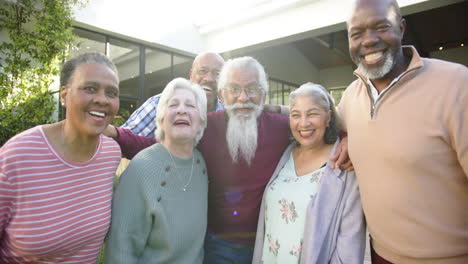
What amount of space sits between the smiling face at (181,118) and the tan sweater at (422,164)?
1.18m

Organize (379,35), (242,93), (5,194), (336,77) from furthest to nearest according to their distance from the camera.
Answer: (336,77), (242,93), (379,35), (5,194)

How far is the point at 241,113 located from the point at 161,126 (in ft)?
2.35

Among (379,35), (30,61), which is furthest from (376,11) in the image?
(30,61)

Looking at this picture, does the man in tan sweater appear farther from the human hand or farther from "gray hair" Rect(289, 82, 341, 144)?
"gray hair" Rect(289, 82, 341, 144)

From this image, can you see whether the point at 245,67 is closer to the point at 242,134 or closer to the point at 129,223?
the point at 242,134

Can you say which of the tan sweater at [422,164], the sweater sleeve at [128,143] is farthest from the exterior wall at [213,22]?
the sweater sleeve at [128,143]

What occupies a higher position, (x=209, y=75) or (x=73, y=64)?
(x=209, y=75)

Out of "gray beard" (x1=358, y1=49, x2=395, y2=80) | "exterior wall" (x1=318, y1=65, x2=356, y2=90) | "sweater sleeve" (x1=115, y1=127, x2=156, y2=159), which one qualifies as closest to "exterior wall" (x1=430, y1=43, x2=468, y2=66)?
"exterior wall" (x1=318, y1=65, x2=356, y2=90)

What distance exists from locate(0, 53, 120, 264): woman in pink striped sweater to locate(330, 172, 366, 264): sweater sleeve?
4.84ft

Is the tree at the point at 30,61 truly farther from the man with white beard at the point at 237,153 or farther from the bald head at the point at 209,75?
the man with white beard at the point at 237,153

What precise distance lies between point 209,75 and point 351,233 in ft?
7.71

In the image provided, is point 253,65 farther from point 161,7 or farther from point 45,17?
point 161,7

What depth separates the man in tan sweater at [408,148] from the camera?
1.50 metres

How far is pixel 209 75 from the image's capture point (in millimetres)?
3404
